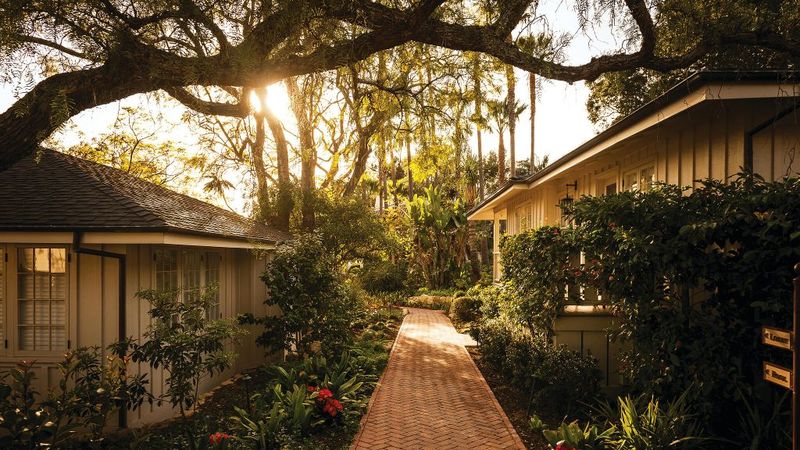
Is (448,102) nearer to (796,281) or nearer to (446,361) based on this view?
(446,361)

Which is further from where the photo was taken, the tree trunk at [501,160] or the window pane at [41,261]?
the tree trunk at [501,160]

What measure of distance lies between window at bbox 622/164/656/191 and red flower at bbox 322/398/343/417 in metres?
5.27

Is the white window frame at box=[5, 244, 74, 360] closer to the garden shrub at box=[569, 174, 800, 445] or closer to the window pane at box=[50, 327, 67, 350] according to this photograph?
the window pane at box=[50, 327, 67, 350]

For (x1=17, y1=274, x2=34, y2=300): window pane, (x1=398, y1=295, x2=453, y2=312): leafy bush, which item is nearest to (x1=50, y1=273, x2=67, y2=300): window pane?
(x1=17, y1=274, x2=34, y2=300): window pane

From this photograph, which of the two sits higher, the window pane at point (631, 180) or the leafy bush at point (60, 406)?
the window pane at point (631, 180)

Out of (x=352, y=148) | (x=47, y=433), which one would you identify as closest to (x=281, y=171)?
(x=352, y=148)

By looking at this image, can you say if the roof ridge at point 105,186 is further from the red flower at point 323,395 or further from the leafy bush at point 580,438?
the leafy bush at point 580,438

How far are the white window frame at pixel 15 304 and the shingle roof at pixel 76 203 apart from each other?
0.60m

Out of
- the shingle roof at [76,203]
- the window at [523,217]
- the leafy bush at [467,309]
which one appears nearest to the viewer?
the shingle roof at [76,203]

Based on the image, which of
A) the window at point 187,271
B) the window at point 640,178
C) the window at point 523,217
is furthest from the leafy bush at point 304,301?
the window at point 523,217

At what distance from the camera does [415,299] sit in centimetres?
2389

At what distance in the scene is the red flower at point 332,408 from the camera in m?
6.75

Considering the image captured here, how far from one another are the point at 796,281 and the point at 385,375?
7.72 metres

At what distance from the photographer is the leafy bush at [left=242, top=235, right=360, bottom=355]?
9.09m
